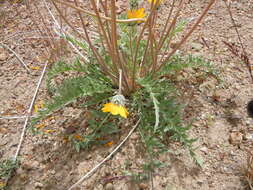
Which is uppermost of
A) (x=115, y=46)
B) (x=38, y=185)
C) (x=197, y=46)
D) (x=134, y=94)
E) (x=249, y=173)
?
(x=115, y=46)

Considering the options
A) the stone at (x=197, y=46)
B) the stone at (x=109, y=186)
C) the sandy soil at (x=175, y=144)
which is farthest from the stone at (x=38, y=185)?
the stone at (x=197, y=46)


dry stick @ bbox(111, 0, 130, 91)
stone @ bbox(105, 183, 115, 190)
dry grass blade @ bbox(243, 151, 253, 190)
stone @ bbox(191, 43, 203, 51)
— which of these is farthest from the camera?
stone @ bbox(191, 43, 203, 51)

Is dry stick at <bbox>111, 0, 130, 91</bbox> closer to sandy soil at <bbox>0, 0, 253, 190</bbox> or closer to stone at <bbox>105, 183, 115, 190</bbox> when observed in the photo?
sandy soil at <bbox>0, 0, 253, 190</bbox>

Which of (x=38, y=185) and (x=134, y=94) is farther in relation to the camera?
(x=134, y=94)

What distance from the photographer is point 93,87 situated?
4.82 ft

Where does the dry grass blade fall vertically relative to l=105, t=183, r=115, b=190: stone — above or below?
above

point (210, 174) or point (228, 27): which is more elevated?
point (228, 27)

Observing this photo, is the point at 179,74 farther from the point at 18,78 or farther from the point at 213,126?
the point at 18,78

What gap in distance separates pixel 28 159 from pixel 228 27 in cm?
175

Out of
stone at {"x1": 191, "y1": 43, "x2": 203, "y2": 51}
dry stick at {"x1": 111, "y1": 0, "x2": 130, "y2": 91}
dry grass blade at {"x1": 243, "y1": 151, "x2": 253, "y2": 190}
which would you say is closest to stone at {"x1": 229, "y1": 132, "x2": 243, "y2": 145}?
dry grass blade at {"x1": 243, "y1": 151, "x2": 253, "y2": 190}

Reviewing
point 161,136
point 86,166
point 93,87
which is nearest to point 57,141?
point 86,166

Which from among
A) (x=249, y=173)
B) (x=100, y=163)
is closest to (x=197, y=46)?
(x=249, y=173)

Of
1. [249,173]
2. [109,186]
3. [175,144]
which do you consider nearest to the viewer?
[249,173]

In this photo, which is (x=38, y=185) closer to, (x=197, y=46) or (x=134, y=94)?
(x=134, y=94)
